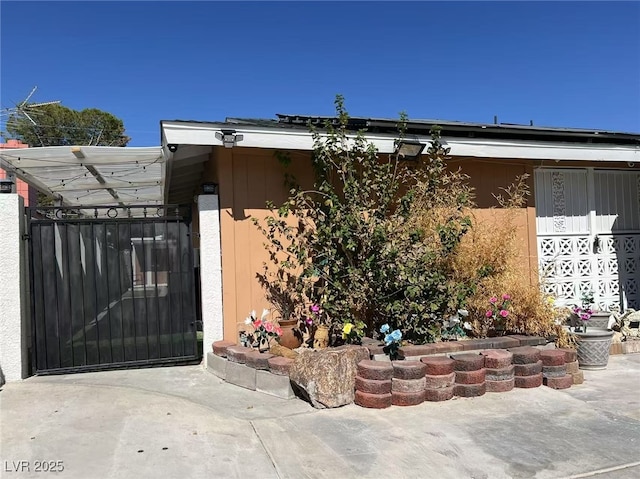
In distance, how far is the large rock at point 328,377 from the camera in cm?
454

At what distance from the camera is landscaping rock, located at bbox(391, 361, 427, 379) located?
15.2ft

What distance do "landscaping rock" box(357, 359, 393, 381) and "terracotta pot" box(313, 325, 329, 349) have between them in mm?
1042

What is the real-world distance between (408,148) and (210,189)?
8.52 feet

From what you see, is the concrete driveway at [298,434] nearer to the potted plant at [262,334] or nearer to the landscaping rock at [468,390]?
the landscaping rock at [468,390]

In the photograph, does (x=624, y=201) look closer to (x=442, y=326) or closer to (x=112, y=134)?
(x=442, y=326)

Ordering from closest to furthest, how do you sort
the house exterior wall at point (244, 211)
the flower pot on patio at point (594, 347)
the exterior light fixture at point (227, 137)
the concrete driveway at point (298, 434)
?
the concrete driveway at point (298, 434) → the exterior light fixture at point (227, 137) → the flower pot on patio at point (594, 347) → the house exterior wall at point (244, 211)

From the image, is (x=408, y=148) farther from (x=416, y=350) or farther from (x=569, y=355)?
(x=569, y=355)

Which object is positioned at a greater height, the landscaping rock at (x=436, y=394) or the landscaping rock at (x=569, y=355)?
the landscaping rock at (x=569, y=355)

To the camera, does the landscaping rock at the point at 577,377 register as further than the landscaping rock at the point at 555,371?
Yes

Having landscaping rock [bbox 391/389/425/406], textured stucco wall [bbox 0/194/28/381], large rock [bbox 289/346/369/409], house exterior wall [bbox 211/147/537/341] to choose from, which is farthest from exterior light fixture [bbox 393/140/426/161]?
textured stucco wall [bbox 0/194/28/381]

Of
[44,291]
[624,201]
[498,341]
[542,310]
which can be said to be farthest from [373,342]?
[624,201]

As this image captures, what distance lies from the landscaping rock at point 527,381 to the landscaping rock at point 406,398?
46.3 inches

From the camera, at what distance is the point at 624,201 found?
7.96 metres

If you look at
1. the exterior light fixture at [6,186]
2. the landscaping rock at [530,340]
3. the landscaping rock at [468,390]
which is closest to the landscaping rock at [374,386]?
the landscaping rock at [468,390]
